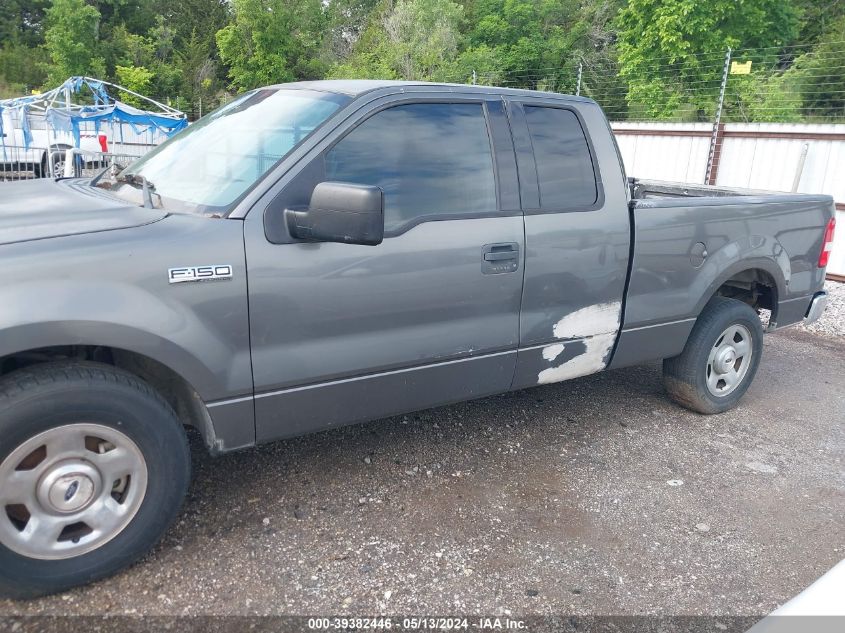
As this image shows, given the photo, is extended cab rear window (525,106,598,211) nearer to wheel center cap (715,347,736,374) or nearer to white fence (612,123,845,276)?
wheel center cap (715,347,736,374)

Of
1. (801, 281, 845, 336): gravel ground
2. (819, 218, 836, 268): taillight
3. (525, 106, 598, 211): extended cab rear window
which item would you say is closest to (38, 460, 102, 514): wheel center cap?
(525, 106, 598, 211): extended cab rear window

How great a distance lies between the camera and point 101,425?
2.59 meters

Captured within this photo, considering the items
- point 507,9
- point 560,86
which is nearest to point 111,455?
point 560,86

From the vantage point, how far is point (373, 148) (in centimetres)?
324

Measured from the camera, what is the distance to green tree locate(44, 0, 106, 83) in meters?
35.7

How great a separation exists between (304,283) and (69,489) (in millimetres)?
1149

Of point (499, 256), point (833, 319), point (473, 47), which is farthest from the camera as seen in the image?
point (473, 47)

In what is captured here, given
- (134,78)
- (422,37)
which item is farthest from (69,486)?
(134,78)

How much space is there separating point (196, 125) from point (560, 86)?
76.4 ft

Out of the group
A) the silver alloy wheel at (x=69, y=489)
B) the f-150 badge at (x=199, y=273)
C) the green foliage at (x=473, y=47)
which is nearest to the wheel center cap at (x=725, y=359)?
the f-150 badge at (x=199, y=273)

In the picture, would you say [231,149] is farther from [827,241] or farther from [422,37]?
[422,37]

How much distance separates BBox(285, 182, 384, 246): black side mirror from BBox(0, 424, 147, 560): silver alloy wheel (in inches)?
42.5

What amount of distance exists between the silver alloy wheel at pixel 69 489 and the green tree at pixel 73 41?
39118 millimetres

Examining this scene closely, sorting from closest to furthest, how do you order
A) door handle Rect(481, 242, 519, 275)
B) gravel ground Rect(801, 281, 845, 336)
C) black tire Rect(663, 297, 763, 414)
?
door handle Rect(481, 242, 519, 275) < black tire Rect(663, 297, 763, 414) < gravel ground Rect(801, 281, 845, 336)
